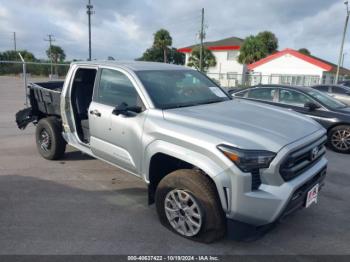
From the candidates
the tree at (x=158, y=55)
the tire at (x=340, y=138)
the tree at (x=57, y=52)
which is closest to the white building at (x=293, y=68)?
the tree at (x=158, y=55)

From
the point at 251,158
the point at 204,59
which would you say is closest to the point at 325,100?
the point at 251,158

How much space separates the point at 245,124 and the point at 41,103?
4155 millimetres

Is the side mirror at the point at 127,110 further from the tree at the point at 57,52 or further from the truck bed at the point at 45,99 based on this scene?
the tree at the point at 57,52

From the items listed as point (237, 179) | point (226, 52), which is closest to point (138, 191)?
point (237, 179)

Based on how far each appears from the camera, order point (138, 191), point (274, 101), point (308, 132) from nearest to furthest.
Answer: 1. point (308, 132)
2. point (138, 191)
3. point (274, 101)

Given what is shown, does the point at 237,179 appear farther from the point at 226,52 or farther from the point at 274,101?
the point at 226,52

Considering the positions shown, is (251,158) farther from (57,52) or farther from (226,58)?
(57,52)

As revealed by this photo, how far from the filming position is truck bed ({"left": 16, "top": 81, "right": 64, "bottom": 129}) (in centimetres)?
530

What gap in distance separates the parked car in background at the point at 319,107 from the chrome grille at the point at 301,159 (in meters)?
3.89

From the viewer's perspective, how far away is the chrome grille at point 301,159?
2748 mm

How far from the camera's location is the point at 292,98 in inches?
296

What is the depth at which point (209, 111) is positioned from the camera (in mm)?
3500

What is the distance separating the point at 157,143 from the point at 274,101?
5386 millimetres

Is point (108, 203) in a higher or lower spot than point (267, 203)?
lower
